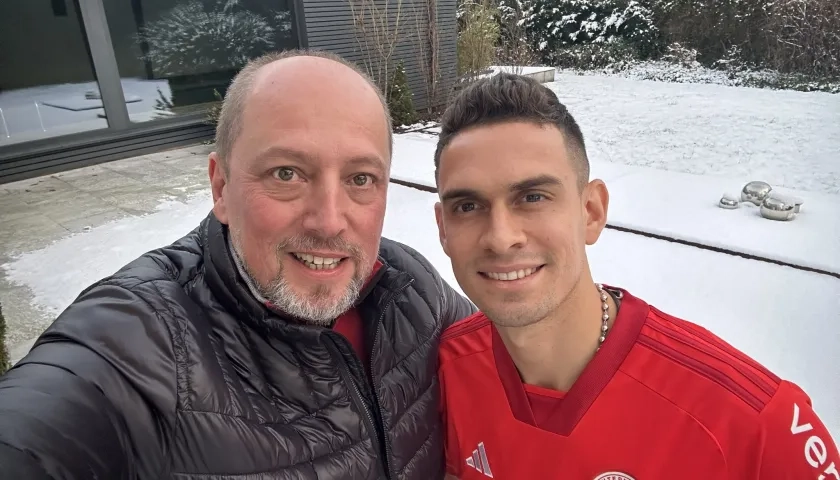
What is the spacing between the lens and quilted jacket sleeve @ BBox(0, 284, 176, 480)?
3.24 feet

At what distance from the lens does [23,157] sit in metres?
6.84

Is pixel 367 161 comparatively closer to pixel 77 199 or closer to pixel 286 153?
pixel 286 153

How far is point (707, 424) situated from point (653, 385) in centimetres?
13

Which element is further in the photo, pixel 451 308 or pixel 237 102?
pixel 451 308

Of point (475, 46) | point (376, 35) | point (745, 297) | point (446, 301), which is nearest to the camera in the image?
point (446, 301)

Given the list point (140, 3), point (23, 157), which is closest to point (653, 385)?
point (23, 157)

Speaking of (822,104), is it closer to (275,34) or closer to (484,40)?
(484,40)

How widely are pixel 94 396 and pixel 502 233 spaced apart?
89cm

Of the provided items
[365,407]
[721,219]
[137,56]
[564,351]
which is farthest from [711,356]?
[137,56]

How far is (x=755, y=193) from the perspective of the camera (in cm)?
486

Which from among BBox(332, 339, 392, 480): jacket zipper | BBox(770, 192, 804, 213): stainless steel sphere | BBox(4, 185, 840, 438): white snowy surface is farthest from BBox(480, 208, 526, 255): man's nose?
BBox(770, 192, 804, 213): stainless steel sphere

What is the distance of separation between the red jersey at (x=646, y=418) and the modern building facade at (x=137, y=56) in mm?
7429

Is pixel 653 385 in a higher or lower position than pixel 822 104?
higher

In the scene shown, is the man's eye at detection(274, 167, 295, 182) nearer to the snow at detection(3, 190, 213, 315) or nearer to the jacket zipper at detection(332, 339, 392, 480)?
the jacket zipper at detection(332, 339, 392, 480)
